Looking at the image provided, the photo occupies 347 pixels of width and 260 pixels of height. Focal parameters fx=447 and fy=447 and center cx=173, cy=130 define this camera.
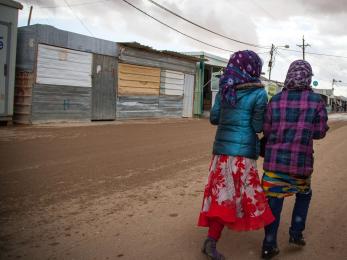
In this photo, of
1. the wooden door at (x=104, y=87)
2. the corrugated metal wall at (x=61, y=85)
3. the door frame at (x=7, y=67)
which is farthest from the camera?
the wooden door at (x=104, y=87)

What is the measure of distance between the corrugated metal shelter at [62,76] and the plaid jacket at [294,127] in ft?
37.3

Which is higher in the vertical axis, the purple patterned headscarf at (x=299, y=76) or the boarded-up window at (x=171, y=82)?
the boarded-up window at (x=171, y=82)

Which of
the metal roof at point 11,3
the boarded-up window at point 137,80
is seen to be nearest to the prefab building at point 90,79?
the boarded-up window at point 137,80

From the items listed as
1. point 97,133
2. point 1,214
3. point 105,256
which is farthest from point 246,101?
point 97,133

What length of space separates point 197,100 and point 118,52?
7510mm

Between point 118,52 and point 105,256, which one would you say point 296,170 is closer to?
point 105,256

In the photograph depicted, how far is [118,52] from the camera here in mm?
17375

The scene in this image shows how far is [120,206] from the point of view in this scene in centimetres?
514

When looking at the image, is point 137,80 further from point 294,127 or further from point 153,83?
point 294,127

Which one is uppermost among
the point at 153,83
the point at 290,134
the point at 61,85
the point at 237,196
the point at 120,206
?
the point at 153,83

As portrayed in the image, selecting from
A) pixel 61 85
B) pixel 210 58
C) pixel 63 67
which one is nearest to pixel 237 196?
pixel 61 85

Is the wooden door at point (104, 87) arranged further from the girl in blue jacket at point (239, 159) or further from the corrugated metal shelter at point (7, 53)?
the girl in blue jacket at point (239, 159)

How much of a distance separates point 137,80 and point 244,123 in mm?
15405

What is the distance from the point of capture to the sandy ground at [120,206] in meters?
3.87
